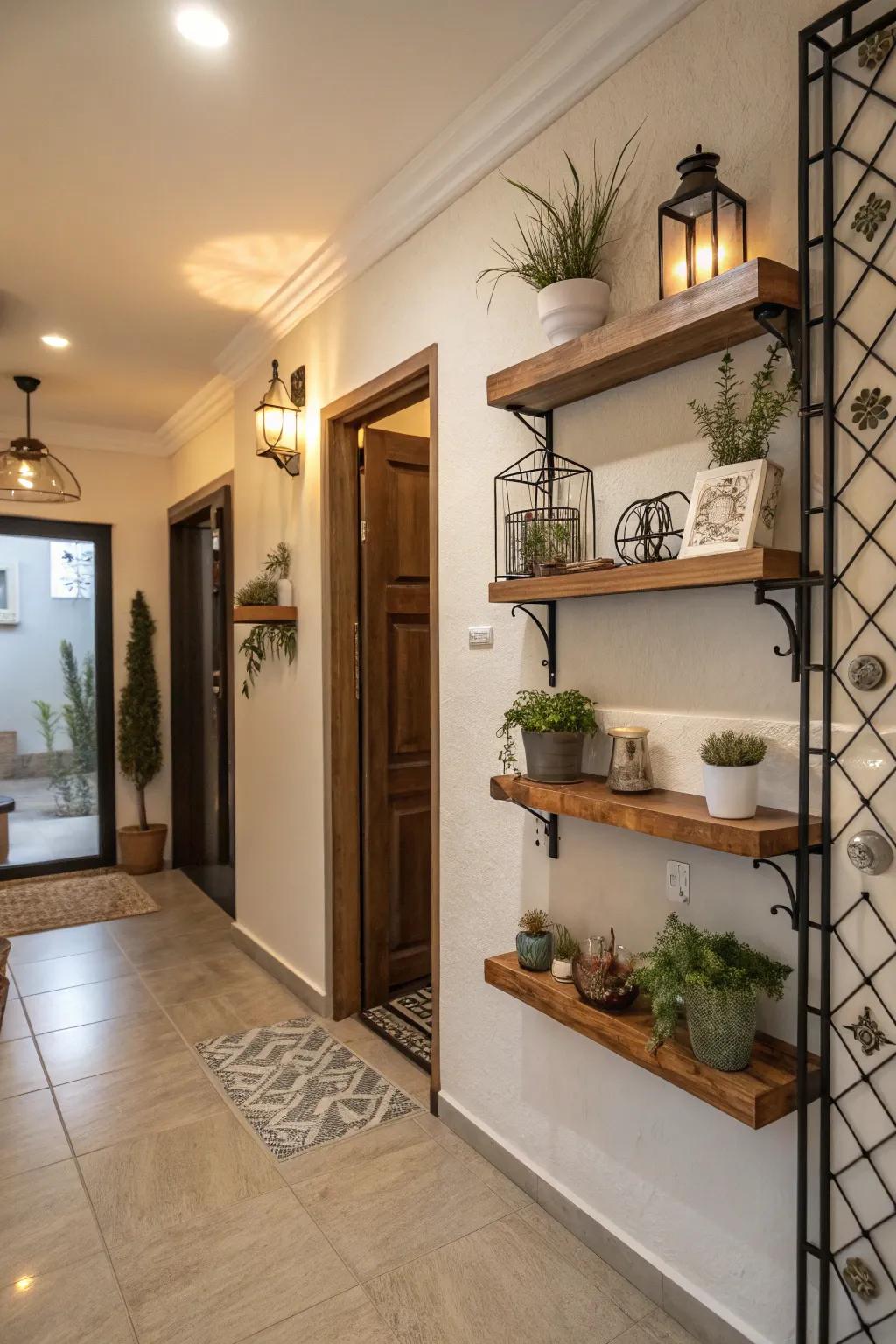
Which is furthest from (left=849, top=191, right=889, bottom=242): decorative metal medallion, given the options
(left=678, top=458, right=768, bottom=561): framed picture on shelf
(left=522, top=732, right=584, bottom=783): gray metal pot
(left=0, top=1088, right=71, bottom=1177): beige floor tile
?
(left=0, top=1088, right=71, bottom=1177): beige floor tile

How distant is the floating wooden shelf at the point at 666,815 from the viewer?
4.68ft

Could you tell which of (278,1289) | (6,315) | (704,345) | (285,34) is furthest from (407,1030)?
(6,315)

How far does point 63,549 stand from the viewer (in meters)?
5.39

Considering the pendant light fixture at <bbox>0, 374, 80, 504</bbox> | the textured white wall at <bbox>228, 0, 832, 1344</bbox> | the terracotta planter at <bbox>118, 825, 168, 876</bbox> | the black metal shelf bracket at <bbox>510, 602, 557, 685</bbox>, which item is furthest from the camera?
the terracotta planter at <bbox>118, 825, 168, 876</bbox>

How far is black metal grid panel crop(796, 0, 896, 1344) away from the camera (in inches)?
54.4

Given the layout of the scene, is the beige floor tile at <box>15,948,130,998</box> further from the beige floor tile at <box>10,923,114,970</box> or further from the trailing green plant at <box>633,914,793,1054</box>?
the trailing green plant at <box>633,914,793,1054</box>

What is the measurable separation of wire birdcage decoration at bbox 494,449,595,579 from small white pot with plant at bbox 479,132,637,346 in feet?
1.01

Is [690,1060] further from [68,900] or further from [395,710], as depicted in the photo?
[68,900]

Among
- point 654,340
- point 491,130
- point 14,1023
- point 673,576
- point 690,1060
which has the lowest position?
point 14,1023

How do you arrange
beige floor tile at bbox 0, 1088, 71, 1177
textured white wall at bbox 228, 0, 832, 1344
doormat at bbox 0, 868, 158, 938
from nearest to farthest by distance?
textured white wall at bbox 228, 0, 832, 1344 → beige floor tile at bbox 0, 1088, 71, 1177 → doormat at bbox 0, 868, 158, 938

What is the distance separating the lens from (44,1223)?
83.7 inches

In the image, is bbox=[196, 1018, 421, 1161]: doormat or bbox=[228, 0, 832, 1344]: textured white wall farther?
bbox=[196, 1018, 421, 1161]: doormat

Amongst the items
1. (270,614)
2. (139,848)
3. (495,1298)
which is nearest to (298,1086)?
(495,1298)

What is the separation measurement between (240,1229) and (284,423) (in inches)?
107
